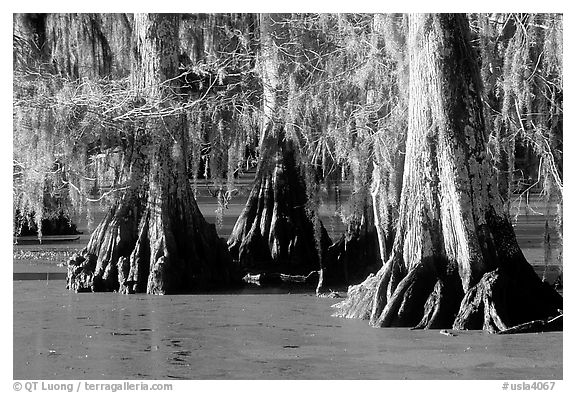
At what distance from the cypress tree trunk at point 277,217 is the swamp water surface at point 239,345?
113 inches

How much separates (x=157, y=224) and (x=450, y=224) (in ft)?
14.0

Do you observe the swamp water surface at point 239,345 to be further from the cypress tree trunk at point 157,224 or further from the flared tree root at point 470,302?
the cypress tree trunk at point 157,224

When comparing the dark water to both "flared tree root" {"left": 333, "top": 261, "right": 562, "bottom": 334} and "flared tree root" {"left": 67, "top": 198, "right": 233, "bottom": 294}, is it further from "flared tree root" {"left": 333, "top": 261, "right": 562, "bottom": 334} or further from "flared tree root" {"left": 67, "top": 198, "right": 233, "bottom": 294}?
"flared tree root" {"left": 67, "top": 198, "right": 233, "bottom": 294}

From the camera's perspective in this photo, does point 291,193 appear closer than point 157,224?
No

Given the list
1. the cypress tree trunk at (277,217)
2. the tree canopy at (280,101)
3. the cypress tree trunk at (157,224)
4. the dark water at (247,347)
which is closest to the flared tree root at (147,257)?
the cypress tree trunk at (157,224)

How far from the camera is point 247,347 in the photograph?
10266mm

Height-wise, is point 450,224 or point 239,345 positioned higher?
point 450,224

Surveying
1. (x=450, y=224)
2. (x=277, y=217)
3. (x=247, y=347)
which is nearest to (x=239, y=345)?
(x=247, y=347)

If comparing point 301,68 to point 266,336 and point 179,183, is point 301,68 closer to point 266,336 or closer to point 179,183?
point 179,183

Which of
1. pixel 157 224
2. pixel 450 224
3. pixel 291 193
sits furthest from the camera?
pixel 291 193

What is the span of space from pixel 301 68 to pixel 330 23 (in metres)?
0.63

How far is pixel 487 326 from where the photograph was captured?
1048 cm

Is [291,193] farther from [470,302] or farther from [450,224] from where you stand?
[470,302]
